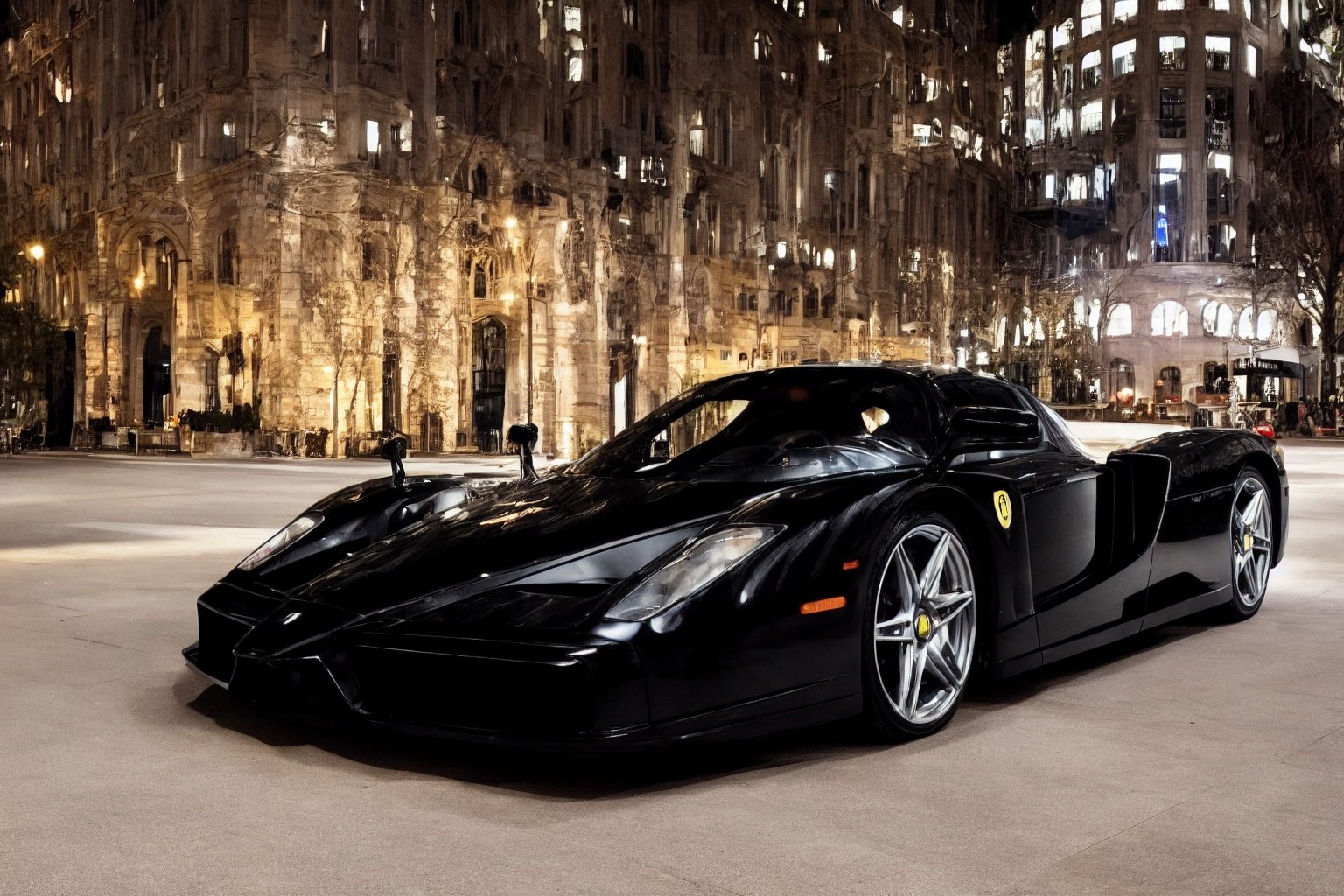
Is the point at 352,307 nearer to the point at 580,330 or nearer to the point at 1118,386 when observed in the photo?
the point at 580,330

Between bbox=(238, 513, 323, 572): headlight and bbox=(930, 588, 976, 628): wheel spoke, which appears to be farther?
bbox=(238, 513, 323, 572): headlight

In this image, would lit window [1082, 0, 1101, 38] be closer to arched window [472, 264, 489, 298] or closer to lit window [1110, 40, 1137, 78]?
lit window [1110, 40, 1137, 78]

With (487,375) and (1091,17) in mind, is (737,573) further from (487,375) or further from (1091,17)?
(1091,17)

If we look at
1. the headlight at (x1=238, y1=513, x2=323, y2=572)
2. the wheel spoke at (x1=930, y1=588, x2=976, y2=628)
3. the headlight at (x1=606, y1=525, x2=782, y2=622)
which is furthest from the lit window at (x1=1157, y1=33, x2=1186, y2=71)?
the headlight at (x1=606, y1=525, x2=782, y2=622)

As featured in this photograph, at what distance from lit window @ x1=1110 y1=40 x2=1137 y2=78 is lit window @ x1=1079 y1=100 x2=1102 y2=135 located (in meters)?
2.62

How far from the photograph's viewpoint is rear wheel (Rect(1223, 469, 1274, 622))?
710 cm

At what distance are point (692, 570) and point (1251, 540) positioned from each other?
14.9 feet

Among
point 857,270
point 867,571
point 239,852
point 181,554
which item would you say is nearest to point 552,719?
point 239,852

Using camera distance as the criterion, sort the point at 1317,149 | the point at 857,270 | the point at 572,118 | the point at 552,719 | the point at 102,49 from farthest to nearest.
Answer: the point at 1317,149, the point at 857,270, the point at 572,118, the point at 102,49, the point at 552,719

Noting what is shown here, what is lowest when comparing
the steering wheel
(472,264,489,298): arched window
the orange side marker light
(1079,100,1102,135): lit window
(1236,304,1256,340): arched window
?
the orange side marker light

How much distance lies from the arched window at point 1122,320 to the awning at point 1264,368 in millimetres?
30212

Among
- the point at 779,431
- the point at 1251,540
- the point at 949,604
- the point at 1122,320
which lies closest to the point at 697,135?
the point at 1122,320

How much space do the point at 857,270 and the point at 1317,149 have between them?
33.6m

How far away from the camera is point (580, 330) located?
5153cm
